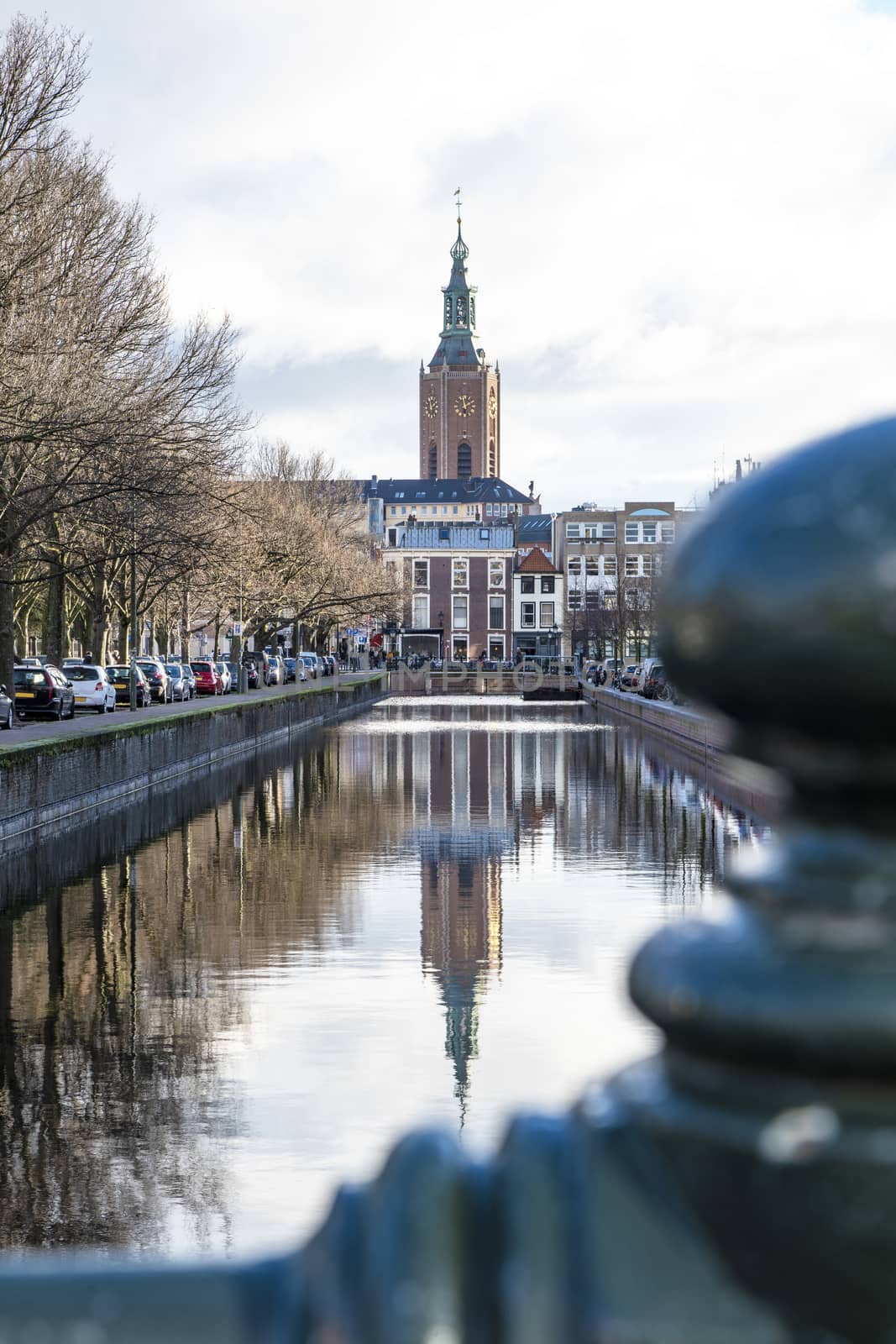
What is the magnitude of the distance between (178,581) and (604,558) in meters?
77.3

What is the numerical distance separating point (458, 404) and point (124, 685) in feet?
414

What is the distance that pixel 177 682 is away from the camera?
55.4 meters

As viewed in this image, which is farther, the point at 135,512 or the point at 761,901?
the point at 135,512

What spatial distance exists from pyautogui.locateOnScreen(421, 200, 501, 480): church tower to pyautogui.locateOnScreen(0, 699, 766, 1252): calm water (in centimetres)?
14275

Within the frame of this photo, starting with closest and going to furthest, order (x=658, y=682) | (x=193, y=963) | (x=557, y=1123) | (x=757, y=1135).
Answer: (x=757, y=1135) < (x=557, y=1123) < (x=193, y=963) < (x=658, y=682)

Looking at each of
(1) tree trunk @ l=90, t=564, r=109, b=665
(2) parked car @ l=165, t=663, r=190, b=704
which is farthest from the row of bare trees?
(2) parked car @ l=165, t=663, r=190, b=704

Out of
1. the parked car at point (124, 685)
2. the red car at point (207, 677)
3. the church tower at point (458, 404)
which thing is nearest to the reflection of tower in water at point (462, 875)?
the parked car at point (124, 685)

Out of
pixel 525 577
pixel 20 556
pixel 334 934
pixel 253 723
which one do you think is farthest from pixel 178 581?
pixel 525 577

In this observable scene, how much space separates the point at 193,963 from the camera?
1504 centimetres

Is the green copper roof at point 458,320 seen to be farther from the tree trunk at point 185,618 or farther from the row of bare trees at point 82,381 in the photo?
the row of bare trees at point 82,381

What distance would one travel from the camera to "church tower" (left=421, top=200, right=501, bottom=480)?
169875 mm

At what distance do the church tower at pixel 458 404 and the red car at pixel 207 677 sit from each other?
10800 centimetres

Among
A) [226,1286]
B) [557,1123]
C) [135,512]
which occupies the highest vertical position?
[135,512]

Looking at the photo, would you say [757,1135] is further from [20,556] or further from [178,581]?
[178,581]
